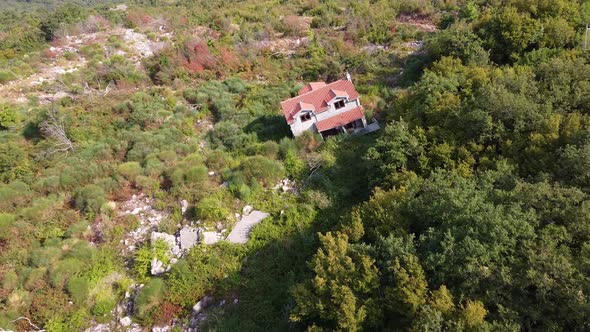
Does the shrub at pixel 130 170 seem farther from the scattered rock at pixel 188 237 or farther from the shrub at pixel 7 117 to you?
the shrub at pixel 7 117

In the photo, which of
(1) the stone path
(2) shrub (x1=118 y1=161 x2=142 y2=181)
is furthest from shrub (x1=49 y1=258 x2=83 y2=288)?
(1) the stone path

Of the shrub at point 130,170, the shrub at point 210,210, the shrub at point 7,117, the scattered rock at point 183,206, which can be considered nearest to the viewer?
the shrub at point 210,210

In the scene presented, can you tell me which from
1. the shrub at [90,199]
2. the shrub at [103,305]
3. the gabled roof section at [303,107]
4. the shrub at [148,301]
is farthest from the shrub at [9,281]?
the gabled roof section at [303,107]

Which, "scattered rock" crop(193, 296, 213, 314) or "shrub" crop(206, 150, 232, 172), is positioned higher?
"shrub" crop(206, 150, 232, 172)

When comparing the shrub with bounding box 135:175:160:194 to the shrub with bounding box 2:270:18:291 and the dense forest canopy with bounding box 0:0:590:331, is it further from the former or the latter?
the shrub with bounding box 2:270:18:291

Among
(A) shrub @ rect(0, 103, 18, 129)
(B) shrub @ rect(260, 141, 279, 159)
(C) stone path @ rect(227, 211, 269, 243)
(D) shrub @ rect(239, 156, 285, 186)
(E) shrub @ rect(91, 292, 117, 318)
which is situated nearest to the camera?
(E) shrub @ rect(91, 292, 117, 318)

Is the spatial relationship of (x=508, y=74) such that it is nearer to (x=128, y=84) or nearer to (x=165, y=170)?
(x=165, y=170)

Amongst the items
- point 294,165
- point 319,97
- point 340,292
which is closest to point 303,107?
point 319,97
